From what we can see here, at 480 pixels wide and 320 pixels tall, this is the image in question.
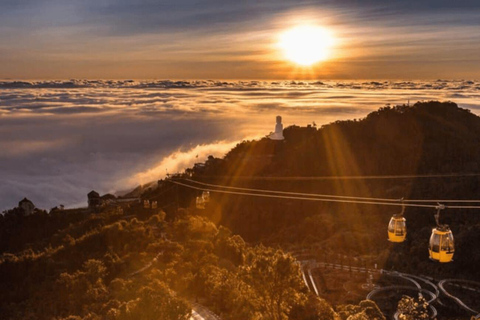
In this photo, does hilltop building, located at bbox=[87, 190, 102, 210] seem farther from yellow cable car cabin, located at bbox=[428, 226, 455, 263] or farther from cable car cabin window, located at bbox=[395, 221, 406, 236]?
yellow cable car cabin, located at bbox=[428, 226, 455, 263]

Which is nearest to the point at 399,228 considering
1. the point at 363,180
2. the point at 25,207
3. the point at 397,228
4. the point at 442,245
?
the point at 397,228

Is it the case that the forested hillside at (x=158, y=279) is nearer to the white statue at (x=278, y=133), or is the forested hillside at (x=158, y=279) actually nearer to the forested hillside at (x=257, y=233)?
the forested hillside at (x=257, y=233)

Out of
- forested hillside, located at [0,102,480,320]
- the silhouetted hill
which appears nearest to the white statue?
forested hillside, located at [0,102,480,320]

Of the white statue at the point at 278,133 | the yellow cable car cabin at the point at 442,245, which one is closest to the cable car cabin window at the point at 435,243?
the yellow cable car cabin at the point at 442,245

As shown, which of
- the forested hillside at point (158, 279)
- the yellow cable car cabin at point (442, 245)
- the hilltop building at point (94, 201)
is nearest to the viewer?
the yellow cable car cabin at point (442, 245)

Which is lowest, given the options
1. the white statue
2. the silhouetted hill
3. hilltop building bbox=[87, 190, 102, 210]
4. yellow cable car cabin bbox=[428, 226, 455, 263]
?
hilltop building bbox=[87, 190, 102, 210]

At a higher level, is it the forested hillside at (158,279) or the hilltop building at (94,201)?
the forested hillside at (158,279)

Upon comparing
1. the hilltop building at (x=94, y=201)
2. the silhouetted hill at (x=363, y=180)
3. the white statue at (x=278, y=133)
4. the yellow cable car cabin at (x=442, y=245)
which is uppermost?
the yellow cable car cabin at (x=442, y=245)

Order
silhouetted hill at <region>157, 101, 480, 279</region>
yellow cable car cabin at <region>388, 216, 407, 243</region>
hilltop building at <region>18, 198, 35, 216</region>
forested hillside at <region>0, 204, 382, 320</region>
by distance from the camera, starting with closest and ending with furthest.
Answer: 1. yellow cable car cabin at <region>388, 216, 407, 243</region>
2. forested hillside at <region>0, 204, 382, 320</region>
3. silhouetted hill at <region>157, 101, 480, 279</region>
4. hilltop building at <region>18, 198, 35, 216</region>

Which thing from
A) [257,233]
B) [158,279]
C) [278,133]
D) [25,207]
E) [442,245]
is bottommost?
[25,207]

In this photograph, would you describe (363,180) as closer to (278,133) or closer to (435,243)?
(278,133)

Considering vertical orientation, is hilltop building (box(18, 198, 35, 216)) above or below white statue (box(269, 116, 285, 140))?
below

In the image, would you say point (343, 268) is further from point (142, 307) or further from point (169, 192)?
point (169, 192)
